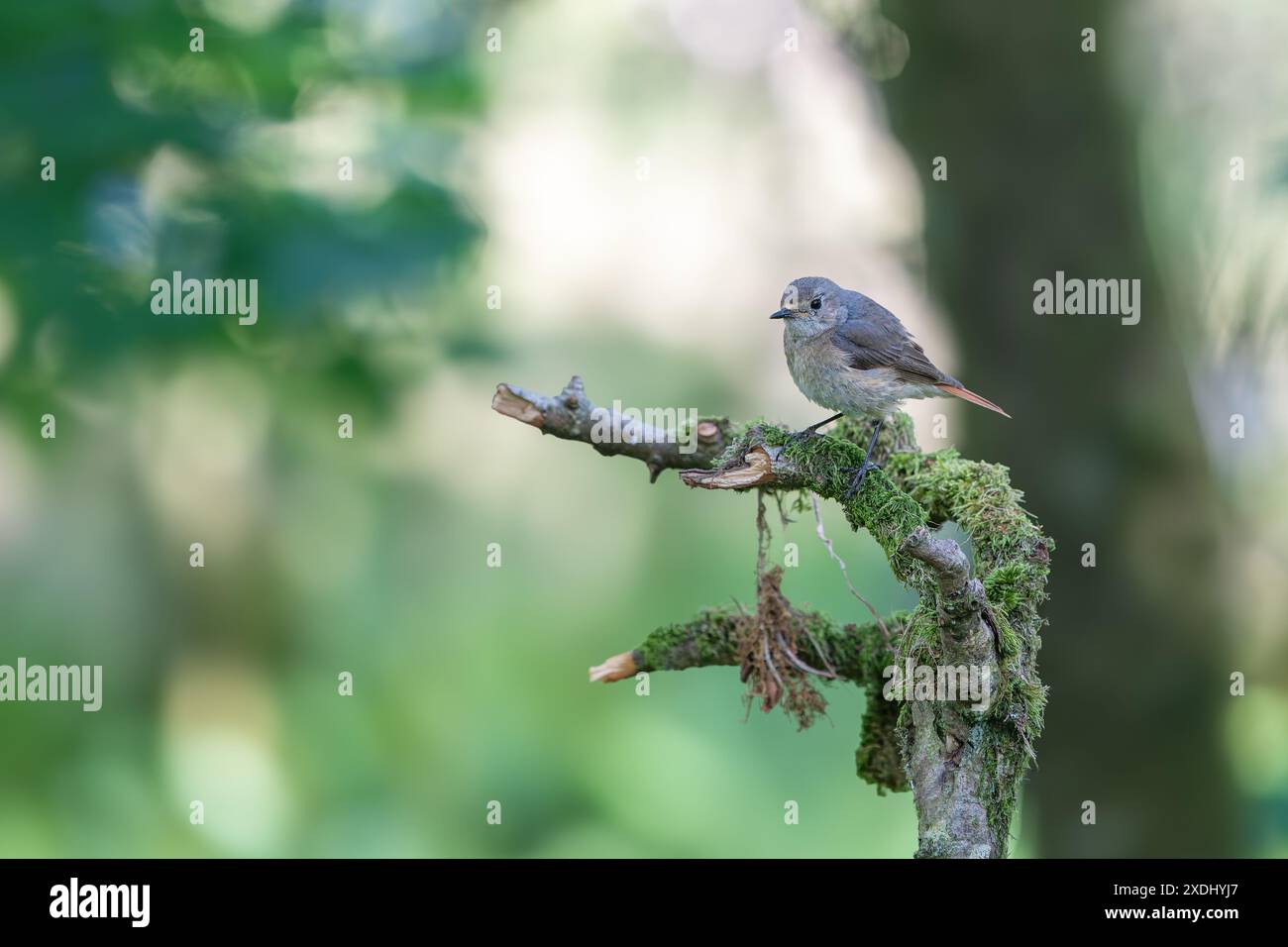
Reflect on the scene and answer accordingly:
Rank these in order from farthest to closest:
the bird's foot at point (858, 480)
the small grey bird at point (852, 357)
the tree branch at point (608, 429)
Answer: the small grey bird at point (852, 357) → the tree branch at point (608, 429) → the bird's foot at point (858, 480)

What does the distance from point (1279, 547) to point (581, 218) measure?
27.3ft

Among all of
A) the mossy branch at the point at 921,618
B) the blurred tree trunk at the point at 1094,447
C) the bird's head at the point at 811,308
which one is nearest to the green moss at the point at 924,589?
the mossy branch at the point at 921,618

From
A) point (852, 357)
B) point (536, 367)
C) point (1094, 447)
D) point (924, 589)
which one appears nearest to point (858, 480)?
point (924, 589)

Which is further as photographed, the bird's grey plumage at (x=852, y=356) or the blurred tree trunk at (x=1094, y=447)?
the blurred tree trunk at (x=1094, y=447)

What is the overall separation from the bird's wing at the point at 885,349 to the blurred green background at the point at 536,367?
1718mm

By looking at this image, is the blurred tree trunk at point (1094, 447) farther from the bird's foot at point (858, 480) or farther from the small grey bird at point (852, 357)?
the bird's foot at point (858, 480)

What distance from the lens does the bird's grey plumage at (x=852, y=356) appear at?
4.59 metres

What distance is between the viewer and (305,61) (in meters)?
6.84

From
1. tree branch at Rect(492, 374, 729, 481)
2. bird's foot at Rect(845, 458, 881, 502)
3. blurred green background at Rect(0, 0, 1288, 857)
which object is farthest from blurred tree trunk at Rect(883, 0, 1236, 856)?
bird's foot at Rect(845, 458, 881, 502)

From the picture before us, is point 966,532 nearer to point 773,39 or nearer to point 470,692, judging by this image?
point 773,39

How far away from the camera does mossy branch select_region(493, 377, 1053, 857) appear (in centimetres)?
331

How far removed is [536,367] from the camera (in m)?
13.3

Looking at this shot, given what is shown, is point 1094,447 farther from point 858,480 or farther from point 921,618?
point 921,618

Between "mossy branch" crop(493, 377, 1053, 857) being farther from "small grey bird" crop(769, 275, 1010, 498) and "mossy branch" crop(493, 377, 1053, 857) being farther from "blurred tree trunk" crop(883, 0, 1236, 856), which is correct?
"blurred tree trunk" crop(883, 0, 1236, 856)
